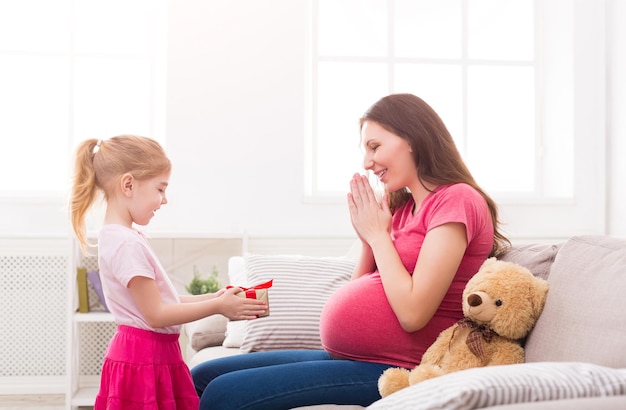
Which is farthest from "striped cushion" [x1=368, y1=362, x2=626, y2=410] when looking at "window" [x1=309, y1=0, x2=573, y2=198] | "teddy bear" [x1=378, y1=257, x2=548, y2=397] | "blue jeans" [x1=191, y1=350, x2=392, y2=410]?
"window" [x1=309, y1=0, x2=573, y2=198]

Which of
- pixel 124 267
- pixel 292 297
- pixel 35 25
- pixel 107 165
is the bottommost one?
pixel 292 297

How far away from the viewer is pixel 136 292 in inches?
73.8

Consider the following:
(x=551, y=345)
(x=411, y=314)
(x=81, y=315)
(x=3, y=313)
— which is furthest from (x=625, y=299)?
(x=3, y=313)

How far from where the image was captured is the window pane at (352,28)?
4348mm

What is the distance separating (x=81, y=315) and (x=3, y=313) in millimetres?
565

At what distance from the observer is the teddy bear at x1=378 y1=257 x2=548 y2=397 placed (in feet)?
5.10

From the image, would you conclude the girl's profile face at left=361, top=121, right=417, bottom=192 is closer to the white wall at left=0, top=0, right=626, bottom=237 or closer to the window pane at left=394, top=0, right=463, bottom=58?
the white wall at left=0, top=0, right=626, bottom=237

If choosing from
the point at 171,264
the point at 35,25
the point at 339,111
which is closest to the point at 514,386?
the point at 171,264

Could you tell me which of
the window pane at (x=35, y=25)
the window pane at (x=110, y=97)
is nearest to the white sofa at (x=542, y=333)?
the window pane at (x=110, y=97)

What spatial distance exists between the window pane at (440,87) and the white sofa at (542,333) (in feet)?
6.36

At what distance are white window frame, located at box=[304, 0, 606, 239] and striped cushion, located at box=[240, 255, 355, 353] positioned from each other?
1.59m

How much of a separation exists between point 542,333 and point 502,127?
3129 millimetres

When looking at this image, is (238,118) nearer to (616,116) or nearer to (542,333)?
(616,116)

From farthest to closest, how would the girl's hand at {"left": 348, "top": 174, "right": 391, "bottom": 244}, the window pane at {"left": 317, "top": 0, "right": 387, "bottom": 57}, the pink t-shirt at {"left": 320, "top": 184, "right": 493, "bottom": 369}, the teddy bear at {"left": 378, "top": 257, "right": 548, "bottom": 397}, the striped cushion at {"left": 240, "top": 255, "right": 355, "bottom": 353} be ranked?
the window pane at {"left": 317, "top": 0, "right": 387, "bottom": 57}
the striped cushion at {"left": 240, "top": 255, "right": 355, "bottom": 353}
the girl's hand at {"left": 348, "top": 174, "right": 391, "bottom": 244}
the pink t-shirt at {"left": 320, "top": 184, "right": 493, "bottom": 369}
the teddy bear at {"left": 378, "top": 257, "right": 548, "bottom": 397}
